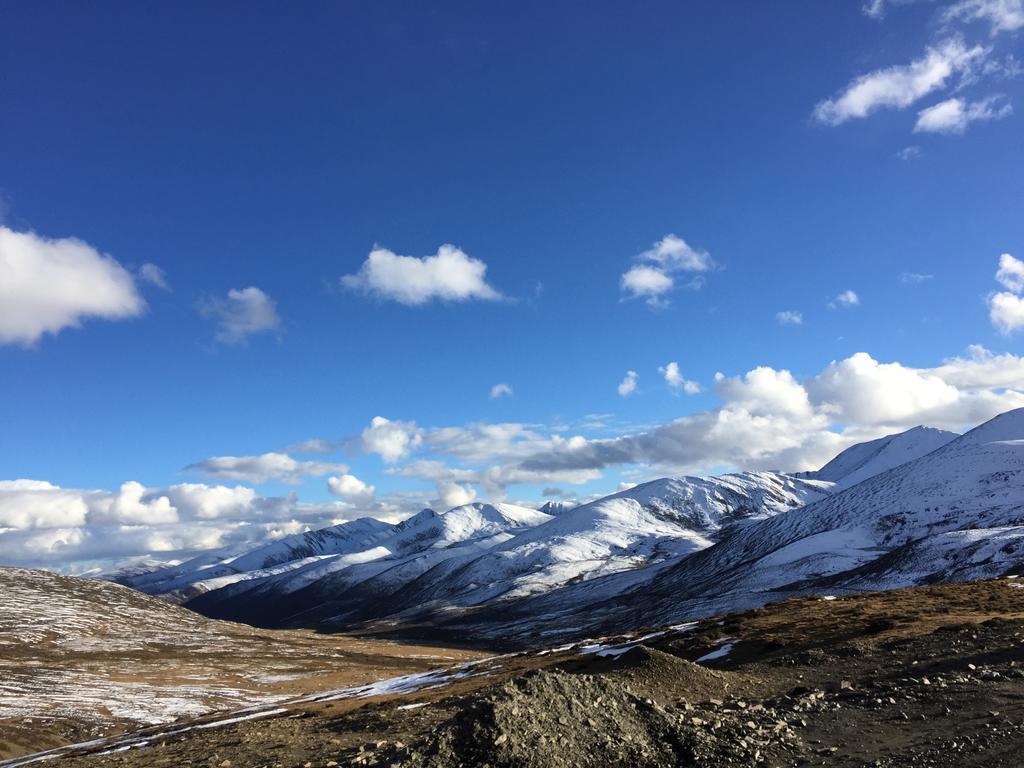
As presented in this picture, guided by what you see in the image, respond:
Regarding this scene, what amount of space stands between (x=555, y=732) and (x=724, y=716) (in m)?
7.04

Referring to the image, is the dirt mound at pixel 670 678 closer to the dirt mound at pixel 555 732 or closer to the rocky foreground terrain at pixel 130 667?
the dirt mound at pixel 555 732

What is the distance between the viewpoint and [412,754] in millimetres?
19406

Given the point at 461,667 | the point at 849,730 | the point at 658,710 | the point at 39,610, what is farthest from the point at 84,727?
the point at 39,610

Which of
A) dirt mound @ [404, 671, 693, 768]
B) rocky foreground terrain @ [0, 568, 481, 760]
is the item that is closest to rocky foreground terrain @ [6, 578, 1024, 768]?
dirt mound @ [404, 671, 693, 768]

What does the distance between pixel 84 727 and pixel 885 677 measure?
68.7 meters

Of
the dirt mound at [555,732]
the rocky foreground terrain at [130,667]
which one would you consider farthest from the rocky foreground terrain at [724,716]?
the rocky foreground terrain at [130,667]

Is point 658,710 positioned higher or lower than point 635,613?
higher

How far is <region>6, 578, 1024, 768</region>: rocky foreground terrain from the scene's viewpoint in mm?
19328

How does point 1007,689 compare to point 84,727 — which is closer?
point 1007,689

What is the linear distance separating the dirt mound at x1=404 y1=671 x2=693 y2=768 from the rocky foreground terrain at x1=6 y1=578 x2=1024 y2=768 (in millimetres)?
46

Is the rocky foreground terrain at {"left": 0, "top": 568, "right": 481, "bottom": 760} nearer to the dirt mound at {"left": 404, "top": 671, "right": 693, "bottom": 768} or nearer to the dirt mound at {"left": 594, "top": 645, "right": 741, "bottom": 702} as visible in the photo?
the dirt mound at {"left": 594, "top": 645, "right": 741, "bottom": 702}

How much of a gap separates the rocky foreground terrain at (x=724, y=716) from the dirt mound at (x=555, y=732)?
0.15 feet

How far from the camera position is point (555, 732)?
20.4 metres

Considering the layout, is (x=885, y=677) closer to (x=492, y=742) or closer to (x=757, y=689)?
(x=757, y=689)
